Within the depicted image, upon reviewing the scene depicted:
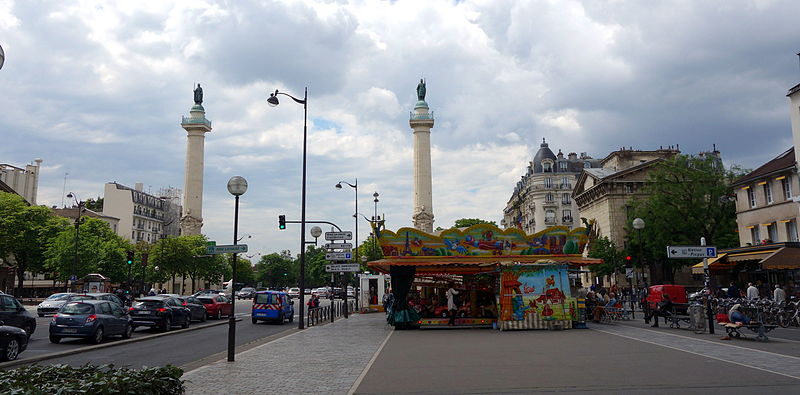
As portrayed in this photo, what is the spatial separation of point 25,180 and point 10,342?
85.0 metres

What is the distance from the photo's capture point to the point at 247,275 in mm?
132125

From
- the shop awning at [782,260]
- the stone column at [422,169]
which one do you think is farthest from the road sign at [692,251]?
the stone column at [422,169]

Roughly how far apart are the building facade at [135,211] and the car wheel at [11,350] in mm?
91010

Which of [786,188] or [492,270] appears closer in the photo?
[492,270]

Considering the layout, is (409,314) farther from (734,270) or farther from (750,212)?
(750,212)

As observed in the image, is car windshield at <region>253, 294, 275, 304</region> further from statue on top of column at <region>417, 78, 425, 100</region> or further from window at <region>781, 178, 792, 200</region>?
statue on top of column at <region>417, 78, 425, 100</region>

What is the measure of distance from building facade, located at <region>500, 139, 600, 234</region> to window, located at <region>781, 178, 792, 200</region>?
166 ft

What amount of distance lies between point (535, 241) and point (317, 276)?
103 m

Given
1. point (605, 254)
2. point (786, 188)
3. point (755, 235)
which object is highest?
point (786, 188)

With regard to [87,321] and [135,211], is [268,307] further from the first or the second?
[135,211]

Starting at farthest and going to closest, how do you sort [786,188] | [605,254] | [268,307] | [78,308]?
[605,254]
[786,188]
[268,307]
[78,308]

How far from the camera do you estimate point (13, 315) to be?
17.0m

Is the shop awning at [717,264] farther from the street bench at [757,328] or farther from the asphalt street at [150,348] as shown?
the asphalt street at [150,348]

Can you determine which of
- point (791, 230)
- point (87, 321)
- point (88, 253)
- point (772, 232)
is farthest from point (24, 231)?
point (791, 230)
